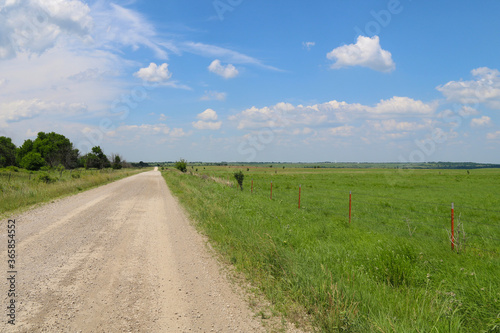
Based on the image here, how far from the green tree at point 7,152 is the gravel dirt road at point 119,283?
92250 mm

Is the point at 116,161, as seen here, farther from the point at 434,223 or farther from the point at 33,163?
the point at 434,223

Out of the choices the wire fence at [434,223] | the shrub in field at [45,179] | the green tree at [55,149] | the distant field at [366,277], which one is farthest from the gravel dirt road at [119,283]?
the green tree at [55,149]

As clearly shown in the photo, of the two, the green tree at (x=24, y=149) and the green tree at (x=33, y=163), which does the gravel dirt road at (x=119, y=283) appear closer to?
the green tree at (x=33, y=163)

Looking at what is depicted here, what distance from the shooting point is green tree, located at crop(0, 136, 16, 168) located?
80450mm

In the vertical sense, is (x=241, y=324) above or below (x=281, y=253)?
below

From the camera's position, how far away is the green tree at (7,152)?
80450 millimetres

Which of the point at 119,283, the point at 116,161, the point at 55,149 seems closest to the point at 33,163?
the point at 55,149

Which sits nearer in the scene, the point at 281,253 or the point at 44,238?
the point at 281,253

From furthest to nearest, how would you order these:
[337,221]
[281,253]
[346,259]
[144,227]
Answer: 1. [337,221]
2. [144,227]
3. [346,259]
4. [281,253]

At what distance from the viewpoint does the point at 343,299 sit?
4324 millimetres

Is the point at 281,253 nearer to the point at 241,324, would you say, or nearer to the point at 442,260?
the point at 241,324

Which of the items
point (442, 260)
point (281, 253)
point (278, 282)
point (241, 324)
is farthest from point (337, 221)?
point (241, 324)

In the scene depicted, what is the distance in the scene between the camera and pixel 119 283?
544 cm

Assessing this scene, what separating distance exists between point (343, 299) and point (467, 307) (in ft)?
5.65
